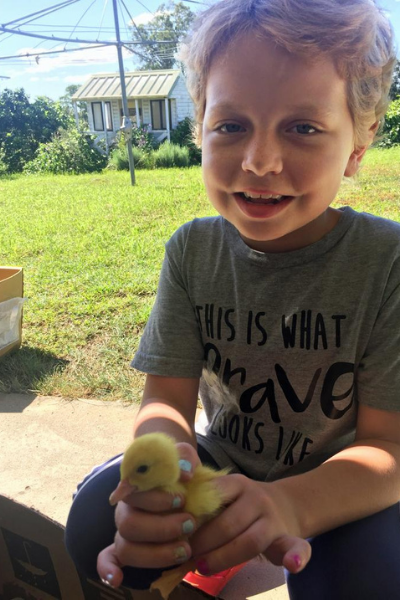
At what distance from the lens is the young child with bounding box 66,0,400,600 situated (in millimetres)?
877

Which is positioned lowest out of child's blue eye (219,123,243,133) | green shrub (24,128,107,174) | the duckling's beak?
green shrub (24,128,107,174)

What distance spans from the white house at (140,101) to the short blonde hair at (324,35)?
16.8 m

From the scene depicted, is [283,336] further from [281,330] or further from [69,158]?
[69,158]

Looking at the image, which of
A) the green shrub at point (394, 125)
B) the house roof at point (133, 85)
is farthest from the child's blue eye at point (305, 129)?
the house roof at point (133, 85)

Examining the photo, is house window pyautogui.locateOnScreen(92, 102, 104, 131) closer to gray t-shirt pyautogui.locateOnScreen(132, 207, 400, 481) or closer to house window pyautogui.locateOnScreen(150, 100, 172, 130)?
house window pyautogui.locateOnScreen(150, 100, 172, 130)

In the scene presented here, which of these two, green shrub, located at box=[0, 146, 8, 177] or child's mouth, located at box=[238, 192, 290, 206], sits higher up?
child's mouth, located at box=[238, 192, 290, 206]

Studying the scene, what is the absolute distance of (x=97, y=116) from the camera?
1892 centimetres

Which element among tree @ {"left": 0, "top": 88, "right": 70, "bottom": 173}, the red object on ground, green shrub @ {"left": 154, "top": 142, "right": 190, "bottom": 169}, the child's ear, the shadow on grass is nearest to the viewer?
the child's ear

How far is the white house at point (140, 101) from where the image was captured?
697 inches

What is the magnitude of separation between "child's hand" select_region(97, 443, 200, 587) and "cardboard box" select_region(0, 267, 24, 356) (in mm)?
1872

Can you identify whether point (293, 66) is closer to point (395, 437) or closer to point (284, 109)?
point (284, 109)

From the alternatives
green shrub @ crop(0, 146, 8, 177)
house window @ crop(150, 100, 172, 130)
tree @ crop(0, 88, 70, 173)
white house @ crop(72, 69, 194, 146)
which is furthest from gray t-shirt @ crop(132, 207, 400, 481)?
house window @ crop(150, 100, 172, 130)

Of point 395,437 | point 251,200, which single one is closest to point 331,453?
point 395,437

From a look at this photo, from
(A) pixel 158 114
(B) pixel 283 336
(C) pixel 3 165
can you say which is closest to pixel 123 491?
(B) pixel 283 336
